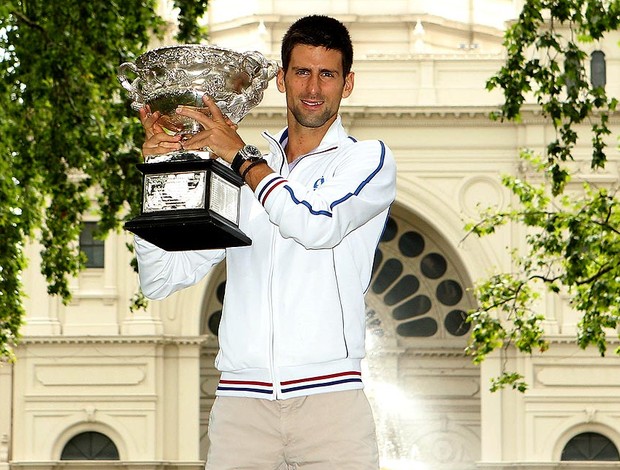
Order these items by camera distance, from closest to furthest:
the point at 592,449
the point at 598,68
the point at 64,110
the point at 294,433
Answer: the point at 294,433
the point at 64,110
the point at 592,449
the point at 598,68

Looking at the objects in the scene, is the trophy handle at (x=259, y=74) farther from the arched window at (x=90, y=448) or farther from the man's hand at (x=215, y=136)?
the arched window at (x=90, y=448)

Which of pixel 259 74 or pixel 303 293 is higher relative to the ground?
pixel 259 74

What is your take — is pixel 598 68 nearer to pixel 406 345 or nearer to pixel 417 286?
pixel 417 286

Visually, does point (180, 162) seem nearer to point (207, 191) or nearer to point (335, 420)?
point (207, 191)

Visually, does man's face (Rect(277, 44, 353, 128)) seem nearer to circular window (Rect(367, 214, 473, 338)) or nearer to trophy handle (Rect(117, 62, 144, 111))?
trophy handle (Rect(117, 62, 144, 111))

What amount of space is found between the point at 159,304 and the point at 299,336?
34.9m

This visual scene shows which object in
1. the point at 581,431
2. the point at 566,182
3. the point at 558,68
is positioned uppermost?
the point at 558,68

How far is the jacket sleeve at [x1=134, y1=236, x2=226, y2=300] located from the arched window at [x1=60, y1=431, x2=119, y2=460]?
1345 inches

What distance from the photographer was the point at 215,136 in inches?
209

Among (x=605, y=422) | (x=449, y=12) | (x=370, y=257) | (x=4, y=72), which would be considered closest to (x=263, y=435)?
(x=370, y=257)

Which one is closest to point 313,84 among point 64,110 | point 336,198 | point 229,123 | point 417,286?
point 229,123

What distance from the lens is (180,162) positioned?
544 cm

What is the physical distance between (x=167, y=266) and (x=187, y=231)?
252mm

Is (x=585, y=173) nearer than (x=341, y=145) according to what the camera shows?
No
